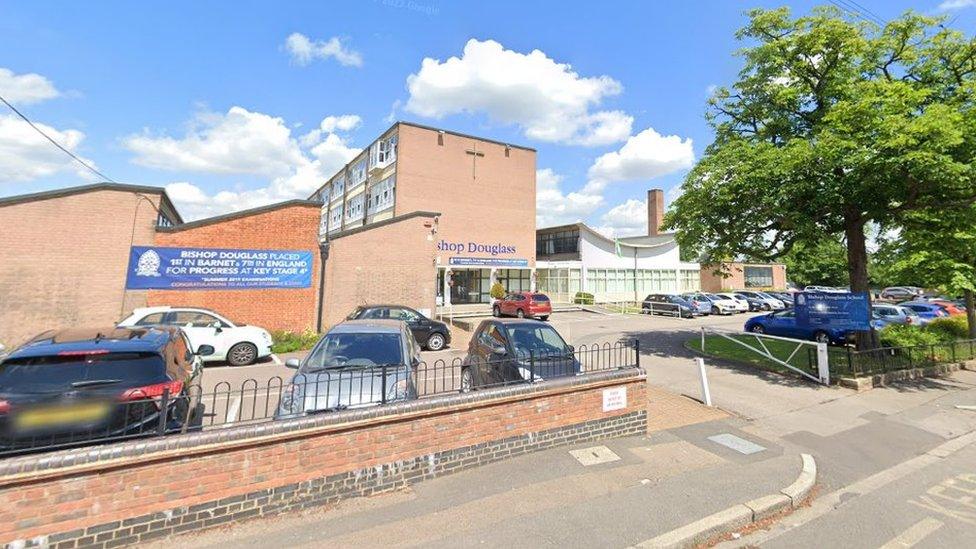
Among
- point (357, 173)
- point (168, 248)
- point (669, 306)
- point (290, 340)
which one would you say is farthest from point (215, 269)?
point (357, 173)

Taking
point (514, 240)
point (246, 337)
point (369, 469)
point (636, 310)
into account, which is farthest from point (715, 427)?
point (514, 240)

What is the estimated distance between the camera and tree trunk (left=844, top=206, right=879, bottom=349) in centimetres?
1263

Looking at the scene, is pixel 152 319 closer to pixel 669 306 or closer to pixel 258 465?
pixel 258 465

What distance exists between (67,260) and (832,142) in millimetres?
21896

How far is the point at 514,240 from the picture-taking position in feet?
117

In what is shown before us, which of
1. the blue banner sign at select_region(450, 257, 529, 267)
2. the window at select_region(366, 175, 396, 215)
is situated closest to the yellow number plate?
the blue banner sign at select_region(450, 257, 529, 267)

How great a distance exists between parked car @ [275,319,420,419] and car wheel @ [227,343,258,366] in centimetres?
589

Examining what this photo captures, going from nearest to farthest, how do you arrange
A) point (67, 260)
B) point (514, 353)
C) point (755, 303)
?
point (514, 353), point (67, 260), point (755, 303)

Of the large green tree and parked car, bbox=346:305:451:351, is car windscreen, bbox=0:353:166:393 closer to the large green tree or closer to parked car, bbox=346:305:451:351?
parked car, bbox=346:305:451:351

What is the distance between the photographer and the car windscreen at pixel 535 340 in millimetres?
7688

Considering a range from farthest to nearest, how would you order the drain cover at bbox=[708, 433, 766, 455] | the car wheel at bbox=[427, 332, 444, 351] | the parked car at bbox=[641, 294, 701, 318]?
1. the parked car at bbox=[641, 294, 701, 318]
2. the car wheel at bbox=[427, 332, 444, 351]
3. the drain cover at bbox=[708, 433, 766, 455]

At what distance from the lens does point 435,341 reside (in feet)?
49.2

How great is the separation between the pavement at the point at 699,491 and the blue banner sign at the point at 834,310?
9.94 ft

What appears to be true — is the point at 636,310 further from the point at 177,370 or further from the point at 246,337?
the point at 177,370
